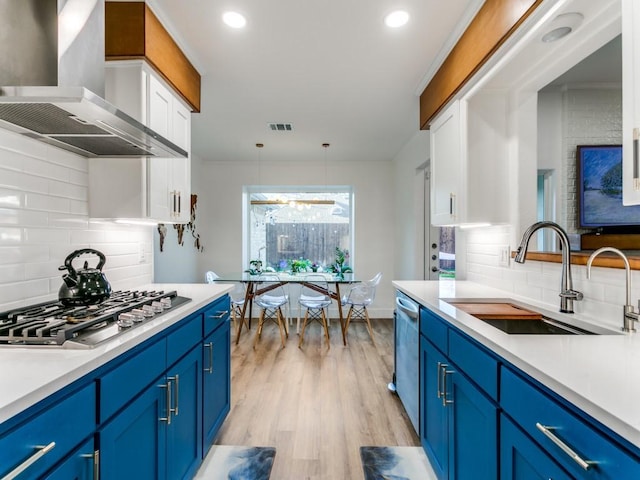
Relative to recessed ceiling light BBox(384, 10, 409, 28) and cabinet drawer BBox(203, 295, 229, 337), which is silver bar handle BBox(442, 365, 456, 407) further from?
recessed ceiling light BBox(384, 10, 409, 28)

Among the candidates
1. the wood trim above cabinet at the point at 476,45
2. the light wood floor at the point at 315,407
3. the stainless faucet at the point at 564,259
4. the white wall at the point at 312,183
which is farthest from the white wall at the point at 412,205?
the stainless faucet at the point at 564,259

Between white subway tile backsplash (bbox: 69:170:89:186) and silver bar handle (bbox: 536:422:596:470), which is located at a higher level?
white subway tile backsplash (bbox: 69:170:89:186)

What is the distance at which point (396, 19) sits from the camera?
6.48ft

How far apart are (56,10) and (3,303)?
1.25m

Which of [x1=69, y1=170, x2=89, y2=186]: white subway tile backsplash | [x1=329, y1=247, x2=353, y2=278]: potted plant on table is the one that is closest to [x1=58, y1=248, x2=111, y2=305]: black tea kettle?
[x1=69, y1=170, x2=89, y2=186]: white subway tile backsplash

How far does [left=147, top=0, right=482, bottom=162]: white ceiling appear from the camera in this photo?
75.2 inches

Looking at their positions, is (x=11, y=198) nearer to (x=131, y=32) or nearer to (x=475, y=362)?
(x=131, y=32)

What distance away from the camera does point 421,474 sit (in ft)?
6.17

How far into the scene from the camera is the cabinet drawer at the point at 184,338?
4.88ft

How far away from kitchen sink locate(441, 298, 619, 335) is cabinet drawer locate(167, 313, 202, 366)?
4.56 ft

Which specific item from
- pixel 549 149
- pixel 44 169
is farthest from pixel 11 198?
pixel 549 149

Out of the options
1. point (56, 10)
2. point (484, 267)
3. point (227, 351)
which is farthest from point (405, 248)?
point (56, 10)

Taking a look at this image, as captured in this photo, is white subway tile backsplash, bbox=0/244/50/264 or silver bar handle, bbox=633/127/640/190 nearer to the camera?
silver bar handle, bbox=633/127/640/190

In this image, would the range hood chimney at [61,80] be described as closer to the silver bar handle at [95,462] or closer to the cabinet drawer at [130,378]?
the cabinet drawer at [130,378]
